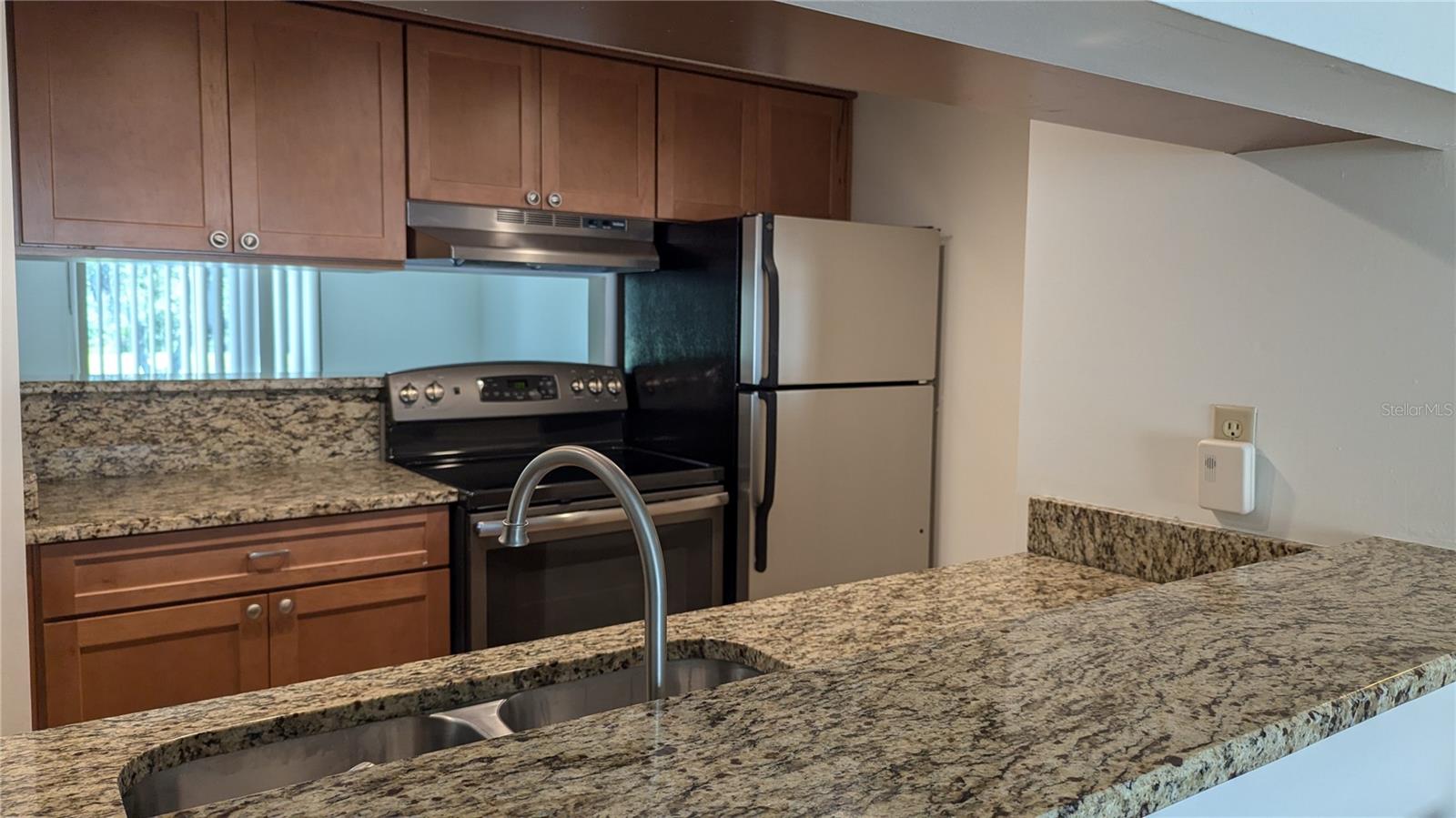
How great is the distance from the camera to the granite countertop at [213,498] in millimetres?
2086

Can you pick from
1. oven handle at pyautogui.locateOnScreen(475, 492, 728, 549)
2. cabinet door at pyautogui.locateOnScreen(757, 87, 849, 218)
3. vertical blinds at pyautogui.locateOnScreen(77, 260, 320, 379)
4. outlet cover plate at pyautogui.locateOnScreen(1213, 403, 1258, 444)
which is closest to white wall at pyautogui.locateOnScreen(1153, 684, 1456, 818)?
outlet cover plate at pyautogui.locateOnScreen(1213, 403, 1258, 444)

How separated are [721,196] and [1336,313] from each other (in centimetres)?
209

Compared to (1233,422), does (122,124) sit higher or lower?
higher

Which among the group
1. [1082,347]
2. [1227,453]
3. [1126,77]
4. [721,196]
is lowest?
[1227,453]

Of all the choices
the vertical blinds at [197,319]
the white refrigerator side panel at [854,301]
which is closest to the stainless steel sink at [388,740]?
the white refrigerator side panel at [854,301]

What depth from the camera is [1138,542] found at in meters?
1.64

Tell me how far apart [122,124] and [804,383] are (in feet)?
6.07

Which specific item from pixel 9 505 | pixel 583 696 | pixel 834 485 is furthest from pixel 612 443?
pixel 583 696

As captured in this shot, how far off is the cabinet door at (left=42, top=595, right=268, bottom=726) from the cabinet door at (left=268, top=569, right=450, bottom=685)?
0.15 feet

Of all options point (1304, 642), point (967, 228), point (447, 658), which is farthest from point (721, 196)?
point (1304, 642)

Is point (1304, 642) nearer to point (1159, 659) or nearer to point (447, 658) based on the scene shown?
point (1159, 659)

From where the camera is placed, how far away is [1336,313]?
4.59 feet

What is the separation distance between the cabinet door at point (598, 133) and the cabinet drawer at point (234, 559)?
107cm

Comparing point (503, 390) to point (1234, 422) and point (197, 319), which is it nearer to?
point (197, 319)
